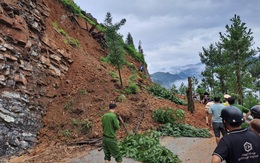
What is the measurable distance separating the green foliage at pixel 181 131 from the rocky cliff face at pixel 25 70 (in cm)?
597

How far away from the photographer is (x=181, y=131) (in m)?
11.4

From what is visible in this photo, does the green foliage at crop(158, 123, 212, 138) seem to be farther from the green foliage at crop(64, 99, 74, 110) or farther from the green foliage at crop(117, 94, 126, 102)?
the green foliage at crop(64, 99, 74, 110)

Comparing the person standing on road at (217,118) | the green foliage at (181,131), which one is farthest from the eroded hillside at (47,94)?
the person standing on road at (217,118)

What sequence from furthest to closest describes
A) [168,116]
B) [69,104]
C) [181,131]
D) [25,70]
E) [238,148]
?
[69,104] → [168,116] → [25,70] → [181,131] → [238,148]

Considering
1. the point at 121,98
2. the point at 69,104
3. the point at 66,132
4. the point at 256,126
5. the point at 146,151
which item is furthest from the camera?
the point at 121,98

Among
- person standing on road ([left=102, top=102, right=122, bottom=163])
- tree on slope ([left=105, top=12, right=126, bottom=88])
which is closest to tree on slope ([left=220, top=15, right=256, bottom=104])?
tree on slope ([left=105, top=12, right=126, bottom=88])

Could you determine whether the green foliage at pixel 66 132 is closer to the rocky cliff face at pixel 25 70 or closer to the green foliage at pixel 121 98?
the rocky cliff face at pixel 25 70

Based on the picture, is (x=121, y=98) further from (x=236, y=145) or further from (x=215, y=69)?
(x=215, y=69)

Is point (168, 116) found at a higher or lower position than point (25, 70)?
lower

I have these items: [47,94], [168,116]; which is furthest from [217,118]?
[47,94]

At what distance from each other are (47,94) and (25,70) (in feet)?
5.67

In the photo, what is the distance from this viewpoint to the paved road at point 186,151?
7998 millimetres

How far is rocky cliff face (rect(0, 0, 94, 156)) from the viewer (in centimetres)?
992

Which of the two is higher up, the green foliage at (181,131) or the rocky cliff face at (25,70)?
the rocky cliff face at (25,70)
